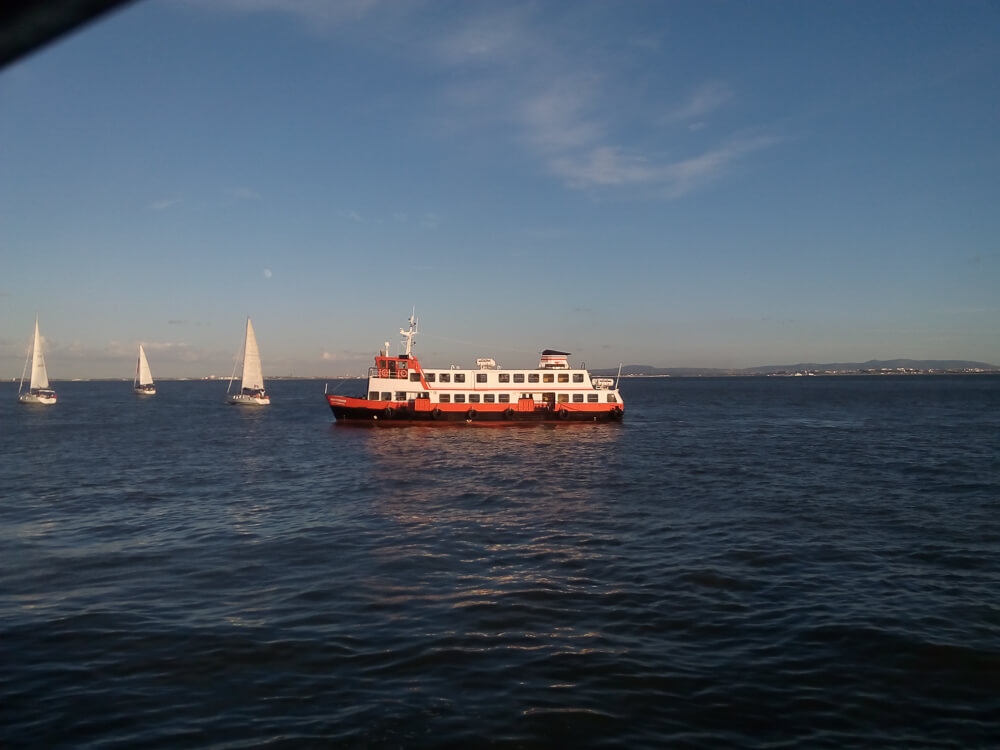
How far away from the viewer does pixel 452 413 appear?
200 ft

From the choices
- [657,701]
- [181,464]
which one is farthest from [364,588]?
[181,464]

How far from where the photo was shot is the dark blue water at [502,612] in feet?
33.2

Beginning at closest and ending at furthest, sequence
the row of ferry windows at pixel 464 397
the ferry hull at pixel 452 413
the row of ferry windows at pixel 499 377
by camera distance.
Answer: the ferry hull at pixel 452 413 → the row of ferry windows at pixel 464 397 → the row of ferry windows at pixel 499 377

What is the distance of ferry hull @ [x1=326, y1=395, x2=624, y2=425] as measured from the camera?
6041 cm

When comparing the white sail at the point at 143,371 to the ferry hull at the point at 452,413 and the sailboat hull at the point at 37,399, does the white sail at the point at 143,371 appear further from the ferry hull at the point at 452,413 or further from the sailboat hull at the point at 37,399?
the ferry hull at the point at 452,413

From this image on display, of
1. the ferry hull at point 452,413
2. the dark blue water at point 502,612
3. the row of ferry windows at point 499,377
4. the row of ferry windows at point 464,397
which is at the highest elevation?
the row of ferry windows at point 499,377

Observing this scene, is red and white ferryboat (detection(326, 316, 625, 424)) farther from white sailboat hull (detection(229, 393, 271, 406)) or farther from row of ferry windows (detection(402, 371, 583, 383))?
white sailboat hull (detection(229, 393, 271, 406))

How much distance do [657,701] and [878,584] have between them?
905 centimetres

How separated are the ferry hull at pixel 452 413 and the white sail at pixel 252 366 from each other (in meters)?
39.7

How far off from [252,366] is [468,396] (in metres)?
53.8

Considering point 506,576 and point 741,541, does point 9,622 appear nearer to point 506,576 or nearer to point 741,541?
point 506,576

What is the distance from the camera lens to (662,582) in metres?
16.4

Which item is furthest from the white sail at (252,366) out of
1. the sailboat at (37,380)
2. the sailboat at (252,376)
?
the sailboat at (37,380)

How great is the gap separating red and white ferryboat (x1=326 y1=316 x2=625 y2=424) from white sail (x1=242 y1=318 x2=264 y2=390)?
39.7m
